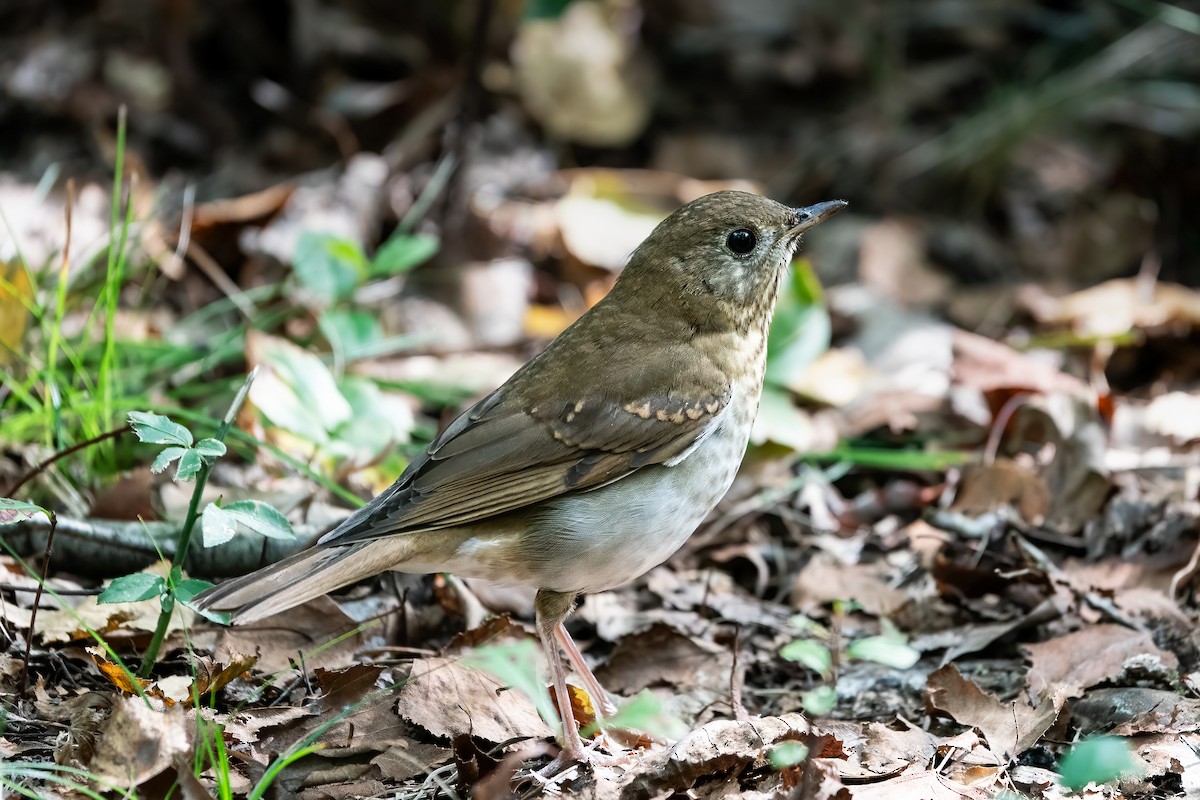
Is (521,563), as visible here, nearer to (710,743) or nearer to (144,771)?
(710,743)

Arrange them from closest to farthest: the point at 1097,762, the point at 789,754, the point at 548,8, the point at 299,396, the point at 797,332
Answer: the point at 1097,762
the point at 789,754
the point at 299,396
the point at 797,332
the point at 548,8

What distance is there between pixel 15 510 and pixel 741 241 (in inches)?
88.5

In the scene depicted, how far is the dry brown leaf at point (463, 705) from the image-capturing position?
3.40 m

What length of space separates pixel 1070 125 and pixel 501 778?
654cm

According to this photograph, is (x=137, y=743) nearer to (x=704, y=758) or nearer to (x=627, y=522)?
(x=704, y=758)

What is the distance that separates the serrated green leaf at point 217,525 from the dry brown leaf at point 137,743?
15.5 inches

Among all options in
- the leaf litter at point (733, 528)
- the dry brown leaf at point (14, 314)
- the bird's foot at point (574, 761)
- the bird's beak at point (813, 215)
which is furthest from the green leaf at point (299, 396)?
the bird's beak at point (813, 215)

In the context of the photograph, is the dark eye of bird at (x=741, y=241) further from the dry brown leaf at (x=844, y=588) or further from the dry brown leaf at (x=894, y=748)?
the dry brown leaf at (x=894, y=748)

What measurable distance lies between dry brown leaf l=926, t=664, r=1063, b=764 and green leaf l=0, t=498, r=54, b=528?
238 centimetres

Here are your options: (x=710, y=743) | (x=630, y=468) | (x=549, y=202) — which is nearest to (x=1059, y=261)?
(x=549, y=202)

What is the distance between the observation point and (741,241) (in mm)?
4172

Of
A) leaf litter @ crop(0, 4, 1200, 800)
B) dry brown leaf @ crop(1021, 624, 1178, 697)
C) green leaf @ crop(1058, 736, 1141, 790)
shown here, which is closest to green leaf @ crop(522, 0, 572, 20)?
leaf litter @ crop(0, 4, 1200, 800)

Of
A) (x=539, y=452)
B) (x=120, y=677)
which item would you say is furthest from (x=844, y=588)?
(x=120, y=677)

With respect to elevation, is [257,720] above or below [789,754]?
below
